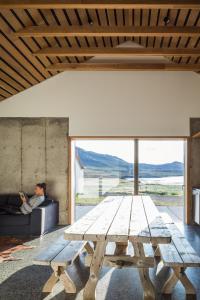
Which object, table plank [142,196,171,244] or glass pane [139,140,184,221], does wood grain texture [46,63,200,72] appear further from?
table plank [142,196,171,244]

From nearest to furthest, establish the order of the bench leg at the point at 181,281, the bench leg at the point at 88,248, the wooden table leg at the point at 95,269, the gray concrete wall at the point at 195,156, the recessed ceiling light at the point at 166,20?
the wooden table leg at the point at 95,269, the bench leg at the point at 181,281, the bench leg at the point at 88,248, the recessed ceiling light at the point at 166,20, the gray concrete wall at the point at 195,156

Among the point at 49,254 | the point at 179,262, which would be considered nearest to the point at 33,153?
the point at 49,254

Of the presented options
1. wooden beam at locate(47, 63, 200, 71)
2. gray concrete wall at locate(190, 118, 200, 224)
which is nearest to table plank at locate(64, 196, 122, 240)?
gray concrete wall at locate(190, 118, 200, 224)

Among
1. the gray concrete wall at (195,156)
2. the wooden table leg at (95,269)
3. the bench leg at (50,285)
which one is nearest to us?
the wooden table leg at (95,269)

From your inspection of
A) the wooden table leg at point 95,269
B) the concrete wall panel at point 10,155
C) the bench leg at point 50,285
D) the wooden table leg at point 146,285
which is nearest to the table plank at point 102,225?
the wooden table leg at point 95,269

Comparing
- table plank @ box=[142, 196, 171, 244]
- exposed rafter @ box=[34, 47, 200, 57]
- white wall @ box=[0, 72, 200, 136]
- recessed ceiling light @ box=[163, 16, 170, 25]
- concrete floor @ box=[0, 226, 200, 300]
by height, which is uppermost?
recessed ceiling light @ box=[163, 16, 170, 25]

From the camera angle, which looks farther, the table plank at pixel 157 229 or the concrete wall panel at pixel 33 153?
the concrete wall panel at pixel 33 153

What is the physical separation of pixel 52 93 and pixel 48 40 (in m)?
1.83

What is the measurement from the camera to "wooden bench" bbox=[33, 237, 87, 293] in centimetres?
316

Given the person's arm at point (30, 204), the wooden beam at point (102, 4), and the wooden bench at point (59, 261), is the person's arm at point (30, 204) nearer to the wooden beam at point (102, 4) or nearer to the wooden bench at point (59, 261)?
the wooden bench at point (59, 261)

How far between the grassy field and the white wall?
1312mm

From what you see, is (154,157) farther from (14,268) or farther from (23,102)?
(14,268)

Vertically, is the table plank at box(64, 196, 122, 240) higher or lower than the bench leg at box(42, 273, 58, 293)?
higher

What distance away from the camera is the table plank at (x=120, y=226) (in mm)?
2764
